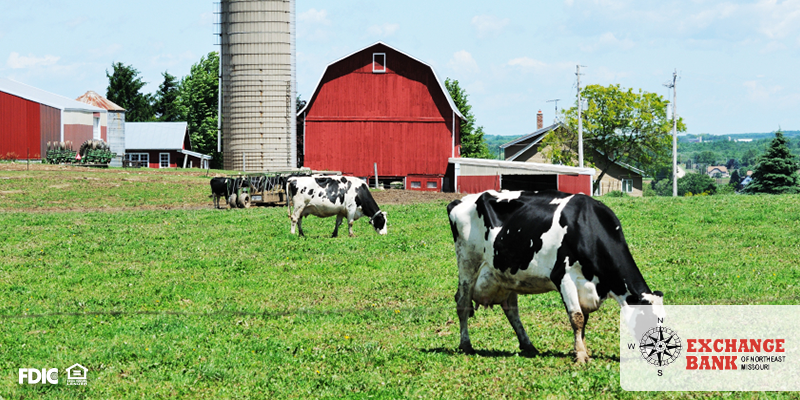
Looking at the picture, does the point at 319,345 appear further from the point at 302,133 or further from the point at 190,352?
the point at 302,133

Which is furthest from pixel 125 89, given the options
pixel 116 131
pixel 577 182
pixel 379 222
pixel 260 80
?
pixel 379 222

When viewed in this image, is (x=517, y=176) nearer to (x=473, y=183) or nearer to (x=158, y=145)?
(x=473, y=183)

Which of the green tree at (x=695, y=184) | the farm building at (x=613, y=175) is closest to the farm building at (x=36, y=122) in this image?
the farm building at (x=613, y=175)

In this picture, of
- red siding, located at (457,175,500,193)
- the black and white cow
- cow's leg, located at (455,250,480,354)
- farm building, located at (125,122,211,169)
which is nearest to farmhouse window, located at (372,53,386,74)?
red siding, located at (457,175,500,193)

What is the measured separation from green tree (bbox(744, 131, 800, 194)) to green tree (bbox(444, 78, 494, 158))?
3065cm

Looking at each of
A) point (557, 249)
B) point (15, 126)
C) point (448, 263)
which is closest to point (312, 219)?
point (448, 263)

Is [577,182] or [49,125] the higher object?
[49,125]

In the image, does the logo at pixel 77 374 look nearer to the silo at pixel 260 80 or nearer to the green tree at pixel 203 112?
the silo at pixel 260 80

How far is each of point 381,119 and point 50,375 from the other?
4049cm

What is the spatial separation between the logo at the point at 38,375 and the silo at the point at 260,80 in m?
40.1

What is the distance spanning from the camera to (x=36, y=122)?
168 ft

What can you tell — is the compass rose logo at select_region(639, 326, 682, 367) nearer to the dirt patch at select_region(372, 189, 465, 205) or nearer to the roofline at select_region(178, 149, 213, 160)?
the dirt patch at select_region(372, 189, 465, 205)

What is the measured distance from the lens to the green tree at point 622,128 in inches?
2633

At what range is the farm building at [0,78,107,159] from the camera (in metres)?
49.7
